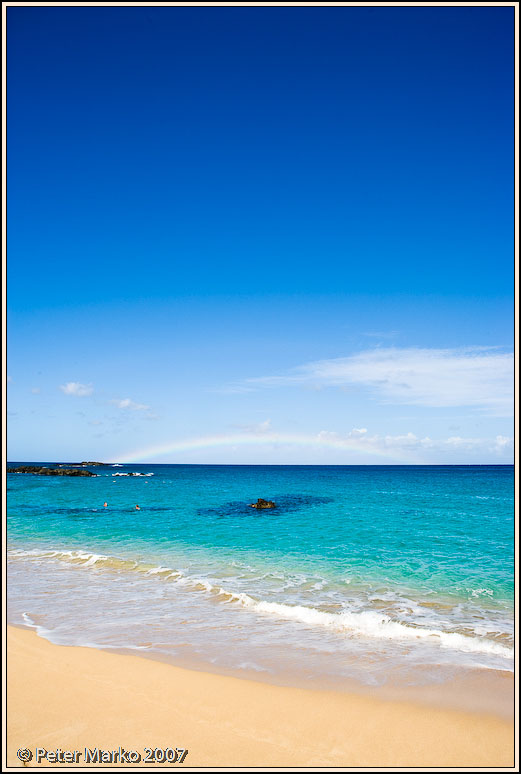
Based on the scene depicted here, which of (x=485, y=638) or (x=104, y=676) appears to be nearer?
(x=104, y=676)

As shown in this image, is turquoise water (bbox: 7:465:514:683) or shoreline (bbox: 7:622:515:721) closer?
shoreline (bbox: 7:622:515:721)

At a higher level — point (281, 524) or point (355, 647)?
point (355, 647)

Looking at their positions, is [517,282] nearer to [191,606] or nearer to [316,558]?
[191,606]

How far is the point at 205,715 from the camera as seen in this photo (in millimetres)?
5969

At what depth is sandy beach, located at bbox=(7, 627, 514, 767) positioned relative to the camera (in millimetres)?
5203

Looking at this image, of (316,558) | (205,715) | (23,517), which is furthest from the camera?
(23,517)

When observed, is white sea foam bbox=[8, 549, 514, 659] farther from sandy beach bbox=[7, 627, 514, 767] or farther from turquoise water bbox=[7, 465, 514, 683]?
sandy beach bbox=[7, 627, 514, 767]

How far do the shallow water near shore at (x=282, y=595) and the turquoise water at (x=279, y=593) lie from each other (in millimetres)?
46

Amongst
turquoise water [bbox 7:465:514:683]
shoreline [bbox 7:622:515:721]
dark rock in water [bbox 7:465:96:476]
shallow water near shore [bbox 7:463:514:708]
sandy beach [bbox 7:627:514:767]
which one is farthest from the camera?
dark rock in water [bbox 7:465:96:476]

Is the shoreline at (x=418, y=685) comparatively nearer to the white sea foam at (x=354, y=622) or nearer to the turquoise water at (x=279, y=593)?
the turquoise water at (x=279, y=593)

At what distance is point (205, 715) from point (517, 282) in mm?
6916

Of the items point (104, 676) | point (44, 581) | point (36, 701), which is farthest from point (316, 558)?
point (36, 701)

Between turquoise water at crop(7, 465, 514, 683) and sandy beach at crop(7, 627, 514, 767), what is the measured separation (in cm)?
99

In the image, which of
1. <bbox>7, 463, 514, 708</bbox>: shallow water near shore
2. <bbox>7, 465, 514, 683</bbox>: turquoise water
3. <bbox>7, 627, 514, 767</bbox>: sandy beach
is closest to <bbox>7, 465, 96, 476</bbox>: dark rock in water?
<bbox>7, 463, 514, 708</bbox>: shallow water near shore
